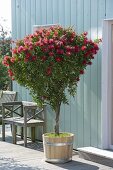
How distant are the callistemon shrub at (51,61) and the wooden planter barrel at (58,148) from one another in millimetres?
588

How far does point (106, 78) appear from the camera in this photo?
302 inches

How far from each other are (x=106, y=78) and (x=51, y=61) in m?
1.05

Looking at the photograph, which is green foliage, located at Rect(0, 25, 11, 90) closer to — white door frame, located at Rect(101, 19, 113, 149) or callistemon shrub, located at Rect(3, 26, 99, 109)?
callistemon shrub, located at Rect(3, 26, 99, 109)

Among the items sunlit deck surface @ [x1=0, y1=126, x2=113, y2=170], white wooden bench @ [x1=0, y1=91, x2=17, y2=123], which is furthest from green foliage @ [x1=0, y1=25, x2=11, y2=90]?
sunlit deck surface @ [x1=0, y1=126, x2=113, y2=170]

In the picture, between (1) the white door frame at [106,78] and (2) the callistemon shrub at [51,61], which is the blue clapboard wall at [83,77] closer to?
(1) the white door frame at [106,78]

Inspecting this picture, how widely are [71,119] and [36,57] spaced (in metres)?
1.77

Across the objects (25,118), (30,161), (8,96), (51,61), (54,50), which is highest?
(54,50)

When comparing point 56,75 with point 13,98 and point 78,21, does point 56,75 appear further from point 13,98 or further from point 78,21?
point 13,98

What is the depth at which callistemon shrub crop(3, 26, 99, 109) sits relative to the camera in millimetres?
7215

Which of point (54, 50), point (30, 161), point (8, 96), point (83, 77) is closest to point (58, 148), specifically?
point (30, 161)

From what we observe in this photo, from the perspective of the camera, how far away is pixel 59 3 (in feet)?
28.6

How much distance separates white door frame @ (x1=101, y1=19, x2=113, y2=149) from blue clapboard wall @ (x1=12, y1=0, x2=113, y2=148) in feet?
0.39

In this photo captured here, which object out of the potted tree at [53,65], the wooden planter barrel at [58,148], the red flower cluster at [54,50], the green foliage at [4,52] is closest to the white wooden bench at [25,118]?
the potted tree at [53,65]

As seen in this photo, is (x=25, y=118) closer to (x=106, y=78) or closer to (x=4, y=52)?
(x=106, y=78)
